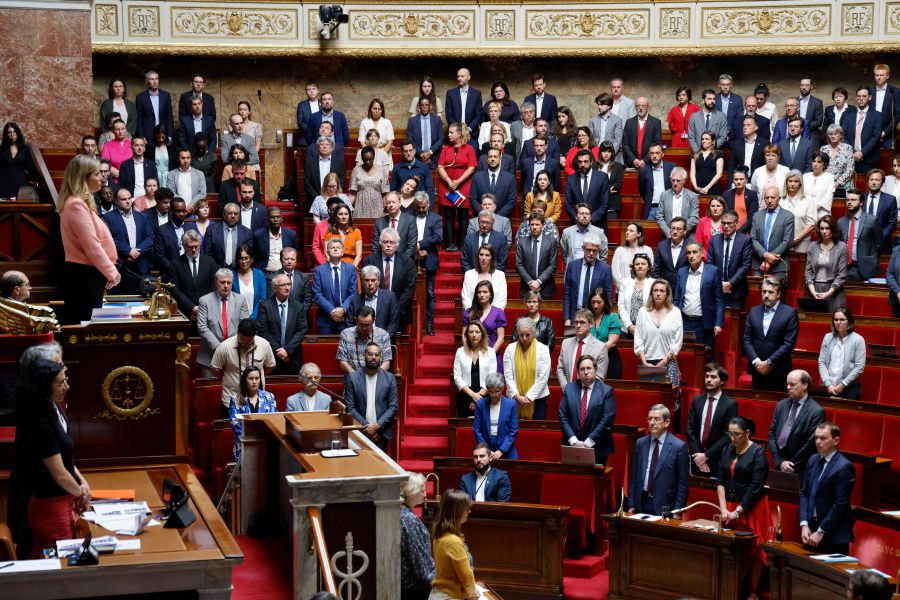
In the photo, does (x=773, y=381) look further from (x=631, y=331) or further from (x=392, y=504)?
(x=392, y=504)

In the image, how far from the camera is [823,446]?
5395 millimetres

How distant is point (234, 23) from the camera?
36.1 feet

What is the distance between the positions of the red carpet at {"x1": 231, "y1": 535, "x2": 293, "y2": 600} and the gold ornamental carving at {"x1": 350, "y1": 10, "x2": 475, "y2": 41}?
7.57 m

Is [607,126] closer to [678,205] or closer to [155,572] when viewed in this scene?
[678,205]

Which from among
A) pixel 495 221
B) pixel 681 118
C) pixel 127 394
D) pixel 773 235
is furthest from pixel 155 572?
pixel 681 118

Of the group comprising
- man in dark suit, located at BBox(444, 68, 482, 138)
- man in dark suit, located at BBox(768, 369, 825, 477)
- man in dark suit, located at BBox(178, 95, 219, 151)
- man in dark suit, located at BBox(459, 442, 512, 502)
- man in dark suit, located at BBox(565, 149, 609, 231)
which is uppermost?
man in dark suit, located at BBox(444, 68, 482, 138)

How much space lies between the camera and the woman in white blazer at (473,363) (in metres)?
6.71

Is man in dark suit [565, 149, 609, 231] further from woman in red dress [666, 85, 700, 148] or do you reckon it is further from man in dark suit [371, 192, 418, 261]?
woman in red dress [666, 85, 700, 148]

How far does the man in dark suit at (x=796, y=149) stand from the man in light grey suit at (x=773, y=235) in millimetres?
1047

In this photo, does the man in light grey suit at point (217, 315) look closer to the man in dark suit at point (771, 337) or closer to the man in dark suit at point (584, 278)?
the man in dark suit at point (584, 278)

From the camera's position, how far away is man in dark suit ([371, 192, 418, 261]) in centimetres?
781

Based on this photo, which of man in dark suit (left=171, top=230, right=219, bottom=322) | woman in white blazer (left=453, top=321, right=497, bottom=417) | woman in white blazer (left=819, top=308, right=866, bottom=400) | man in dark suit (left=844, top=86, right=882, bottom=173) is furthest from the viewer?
man in dark suit (left=844, top=86, right=882, bottom=173)

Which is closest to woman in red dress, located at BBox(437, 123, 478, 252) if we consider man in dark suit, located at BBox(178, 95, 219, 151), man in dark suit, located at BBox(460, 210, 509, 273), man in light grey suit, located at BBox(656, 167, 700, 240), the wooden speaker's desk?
man in dark suit, located at BBox(460, 210, 509, 273)

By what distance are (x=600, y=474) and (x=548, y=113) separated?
461 cm
